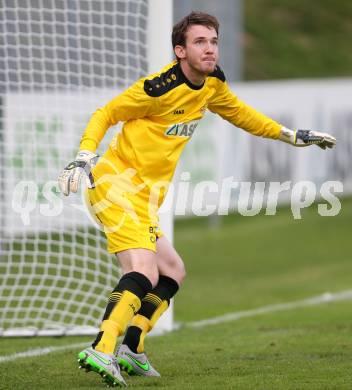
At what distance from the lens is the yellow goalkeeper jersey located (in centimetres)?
595

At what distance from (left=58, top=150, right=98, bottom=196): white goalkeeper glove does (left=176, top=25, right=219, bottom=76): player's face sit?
0.85 metres

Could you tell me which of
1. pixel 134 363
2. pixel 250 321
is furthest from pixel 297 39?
pixel 134 363

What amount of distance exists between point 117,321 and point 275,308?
5644 millimetres

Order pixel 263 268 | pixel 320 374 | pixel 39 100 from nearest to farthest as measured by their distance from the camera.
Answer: pixel 320 374 → pixel 39 100 → pixel 263 268

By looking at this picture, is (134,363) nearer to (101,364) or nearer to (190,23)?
(101,364)

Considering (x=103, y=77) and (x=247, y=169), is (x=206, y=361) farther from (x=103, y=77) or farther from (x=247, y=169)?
(x=247, y=169)

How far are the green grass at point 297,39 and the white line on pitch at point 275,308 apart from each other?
62.5 feet

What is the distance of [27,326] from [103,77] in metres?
2.49

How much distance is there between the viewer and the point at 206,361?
6781 mm

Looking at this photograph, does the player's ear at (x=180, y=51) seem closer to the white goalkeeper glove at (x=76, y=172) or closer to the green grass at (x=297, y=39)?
the white goalkeeper glove at (x=76, y=172)

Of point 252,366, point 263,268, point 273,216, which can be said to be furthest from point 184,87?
point 273,216

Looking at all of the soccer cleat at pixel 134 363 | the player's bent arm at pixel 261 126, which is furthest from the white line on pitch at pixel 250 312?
the player's bent arm at pixel 261 126

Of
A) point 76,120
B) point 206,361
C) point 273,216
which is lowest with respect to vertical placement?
point 273,216

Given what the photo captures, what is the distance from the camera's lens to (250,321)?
9938 mm
